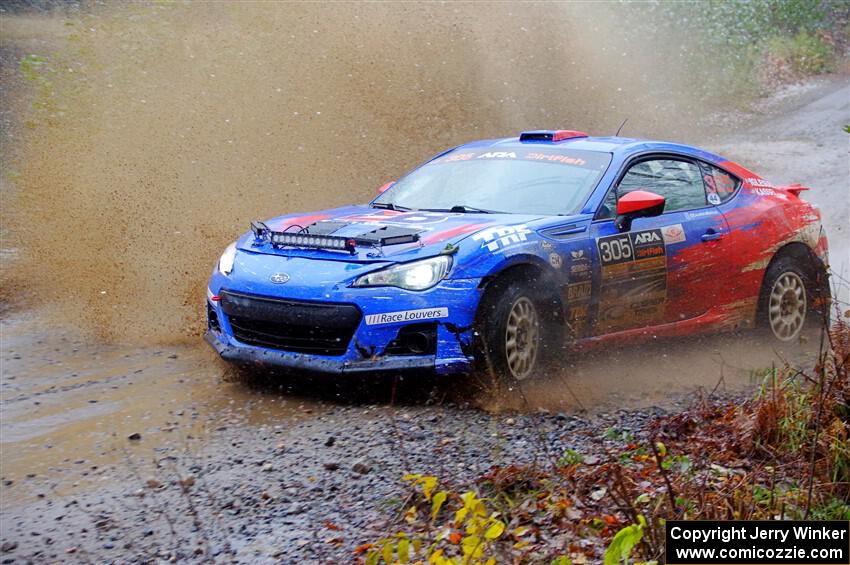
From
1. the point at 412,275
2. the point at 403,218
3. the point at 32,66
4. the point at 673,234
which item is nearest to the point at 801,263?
the point at 673,234

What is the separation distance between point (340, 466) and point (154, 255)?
6.67 meters

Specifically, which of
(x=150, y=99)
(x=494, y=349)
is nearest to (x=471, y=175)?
(x=494, y=349)

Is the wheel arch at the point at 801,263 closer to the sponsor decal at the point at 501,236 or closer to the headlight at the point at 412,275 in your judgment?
the sponsor decal at the point at 501,236

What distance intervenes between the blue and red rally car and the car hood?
0.05 feet

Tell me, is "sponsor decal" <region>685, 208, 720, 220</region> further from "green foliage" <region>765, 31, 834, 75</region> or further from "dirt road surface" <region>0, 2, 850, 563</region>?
"green foliage" <region>765, 31, 834, 75</region>

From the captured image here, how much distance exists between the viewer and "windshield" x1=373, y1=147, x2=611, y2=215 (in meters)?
7.28

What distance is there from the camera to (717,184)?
27.2 ft

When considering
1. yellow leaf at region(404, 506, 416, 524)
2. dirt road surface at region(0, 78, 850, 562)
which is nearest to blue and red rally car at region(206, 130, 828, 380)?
dirt road surface at region(0, 78, 850, 562)

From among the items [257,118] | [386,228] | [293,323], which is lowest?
[293,323]

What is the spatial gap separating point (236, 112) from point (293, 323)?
11103mm

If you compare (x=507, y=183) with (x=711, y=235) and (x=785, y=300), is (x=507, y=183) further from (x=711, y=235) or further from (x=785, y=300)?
(x=785, y=300)

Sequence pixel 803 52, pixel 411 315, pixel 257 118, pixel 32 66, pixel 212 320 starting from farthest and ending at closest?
pixel 803 52, pixel 257 118, pixel 32 66, pixel 212 320, pixel 411 315

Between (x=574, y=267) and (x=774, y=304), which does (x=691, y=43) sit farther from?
(x=574, y=267)

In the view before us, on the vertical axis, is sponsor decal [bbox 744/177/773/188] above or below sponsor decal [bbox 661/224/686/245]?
above
